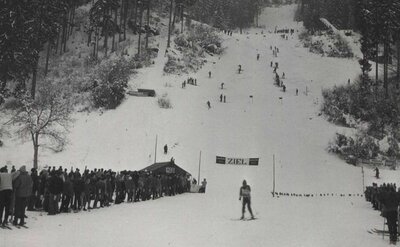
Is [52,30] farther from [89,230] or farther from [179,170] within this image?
[89,230]

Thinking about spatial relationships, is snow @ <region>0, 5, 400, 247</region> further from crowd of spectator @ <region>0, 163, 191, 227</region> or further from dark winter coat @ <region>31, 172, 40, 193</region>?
dark winter coat @ <region>31, 172, 40, 193</region>

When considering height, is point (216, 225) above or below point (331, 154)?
below

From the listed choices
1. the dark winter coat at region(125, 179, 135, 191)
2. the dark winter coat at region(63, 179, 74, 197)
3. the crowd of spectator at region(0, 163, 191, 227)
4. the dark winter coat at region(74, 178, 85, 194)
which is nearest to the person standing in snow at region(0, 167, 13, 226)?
the crowd of spectator at region(0, 163, 191, 227)

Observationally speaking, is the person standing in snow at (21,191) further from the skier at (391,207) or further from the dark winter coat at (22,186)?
the skier at (391,207)

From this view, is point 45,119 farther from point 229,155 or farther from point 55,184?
point 55,184

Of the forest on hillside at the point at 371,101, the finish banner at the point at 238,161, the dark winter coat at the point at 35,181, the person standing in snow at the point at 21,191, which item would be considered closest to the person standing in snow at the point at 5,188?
the person standing in snow at the point at 21,191

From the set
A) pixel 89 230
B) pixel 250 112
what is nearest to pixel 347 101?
pixel 250 112
